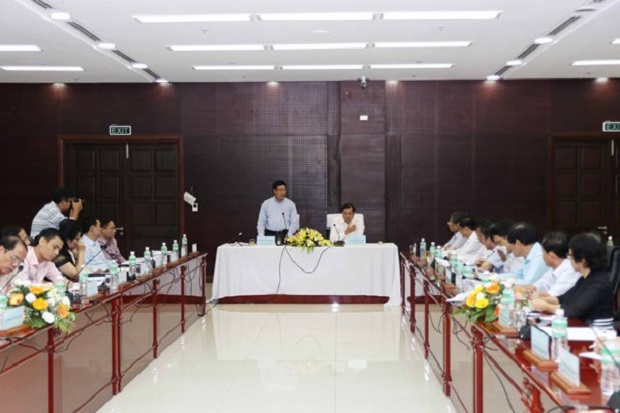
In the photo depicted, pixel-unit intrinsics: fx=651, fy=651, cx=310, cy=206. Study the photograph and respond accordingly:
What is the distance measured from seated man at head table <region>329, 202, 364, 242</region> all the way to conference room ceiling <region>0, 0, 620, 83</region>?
2.18 m

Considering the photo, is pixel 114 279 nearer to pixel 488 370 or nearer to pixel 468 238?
pixel 488 370

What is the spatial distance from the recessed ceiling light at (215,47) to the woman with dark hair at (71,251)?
337 cm

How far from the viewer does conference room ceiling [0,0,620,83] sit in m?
6.70

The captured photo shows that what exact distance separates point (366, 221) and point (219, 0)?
5.44m

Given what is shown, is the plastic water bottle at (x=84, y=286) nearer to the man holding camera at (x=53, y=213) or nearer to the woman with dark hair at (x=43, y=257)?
the woman with dark hair at (x=43, y=257)

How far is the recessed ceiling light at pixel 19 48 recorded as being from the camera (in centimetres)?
834

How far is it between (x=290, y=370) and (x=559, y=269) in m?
2.37

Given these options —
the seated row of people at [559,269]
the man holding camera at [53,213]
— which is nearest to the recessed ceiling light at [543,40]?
the seated row of people at [559,269]

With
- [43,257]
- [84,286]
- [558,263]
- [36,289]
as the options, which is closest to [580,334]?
[558,263]

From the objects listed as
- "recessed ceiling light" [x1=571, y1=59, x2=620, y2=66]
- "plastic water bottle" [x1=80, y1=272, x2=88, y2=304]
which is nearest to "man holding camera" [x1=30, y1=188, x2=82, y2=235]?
"plastic water bottle" [x1=80, y1=272, x2=88, y2=304]

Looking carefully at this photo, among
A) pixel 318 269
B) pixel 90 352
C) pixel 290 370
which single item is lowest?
pixel 290 370

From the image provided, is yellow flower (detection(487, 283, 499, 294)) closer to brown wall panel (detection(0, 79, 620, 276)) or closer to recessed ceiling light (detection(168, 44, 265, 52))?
recessed ceiling light (detection(168, 44, 265, 52))

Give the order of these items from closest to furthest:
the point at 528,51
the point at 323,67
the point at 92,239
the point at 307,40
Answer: the point at 92,239 < the point at 307,40 < the point at 528,51 < the point at 323,67

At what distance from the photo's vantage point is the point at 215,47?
28.0 feet
